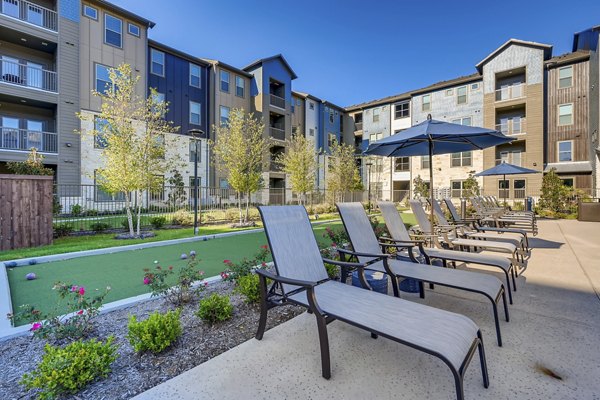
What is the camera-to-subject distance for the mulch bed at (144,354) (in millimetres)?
1994

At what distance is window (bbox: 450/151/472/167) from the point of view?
79.3 feet

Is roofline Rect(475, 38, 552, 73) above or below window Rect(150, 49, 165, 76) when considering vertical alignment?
above

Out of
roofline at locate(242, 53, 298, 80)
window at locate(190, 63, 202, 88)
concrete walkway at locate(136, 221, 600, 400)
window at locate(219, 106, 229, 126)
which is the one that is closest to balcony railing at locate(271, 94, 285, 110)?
roofline at locate(242, 53, 298, 80)

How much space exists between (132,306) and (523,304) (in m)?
4.95

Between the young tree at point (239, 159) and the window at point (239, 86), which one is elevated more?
the window at point (239, 86)

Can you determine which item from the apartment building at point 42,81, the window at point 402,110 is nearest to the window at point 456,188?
the window at point 402,110

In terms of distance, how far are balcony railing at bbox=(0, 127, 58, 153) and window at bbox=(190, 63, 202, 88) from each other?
9.73 m

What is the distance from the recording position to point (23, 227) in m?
6.75

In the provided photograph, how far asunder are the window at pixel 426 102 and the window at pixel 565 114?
955 cm

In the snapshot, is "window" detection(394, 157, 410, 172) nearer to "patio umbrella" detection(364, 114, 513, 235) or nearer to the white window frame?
the white window frame

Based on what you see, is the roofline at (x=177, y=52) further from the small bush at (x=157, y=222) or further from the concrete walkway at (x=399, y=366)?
the concrete walkway at (x=399, y=366)

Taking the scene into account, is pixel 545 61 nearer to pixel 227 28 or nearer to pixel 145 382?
pixel 227 28

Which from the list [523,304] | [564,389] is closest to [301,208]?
[564,389]

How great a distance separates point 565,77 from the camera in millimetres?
20953
